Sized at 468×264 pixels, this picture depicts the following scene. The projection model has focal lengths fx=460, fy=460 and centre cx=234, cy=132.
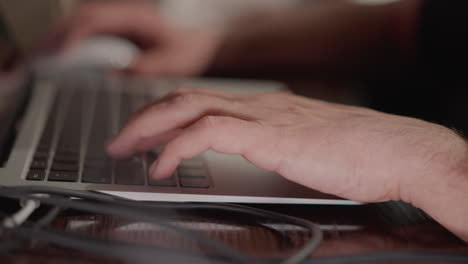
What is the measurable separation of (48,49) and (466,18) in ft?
2.76

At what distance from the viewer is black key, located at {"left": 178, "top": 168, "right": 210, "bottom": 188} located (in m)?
0.45

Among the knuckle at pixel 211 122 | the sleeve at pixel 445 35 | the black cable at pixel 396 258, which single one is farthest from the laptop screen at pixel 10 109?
the sleeve at pixel 445 35

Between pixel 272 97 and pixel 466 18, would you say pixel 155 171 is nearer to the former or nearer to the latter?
pixel 272 97

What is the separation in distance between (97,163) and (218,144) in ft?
0.43

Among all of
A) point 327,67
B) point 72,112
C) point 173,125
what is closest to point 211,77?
point 327,67

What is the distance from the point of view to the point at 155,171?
1.47 ft

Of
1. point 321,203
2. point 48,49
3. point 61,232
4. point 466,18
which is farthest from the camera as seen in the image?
point 48,49

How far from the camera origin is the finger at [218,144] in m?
0.45

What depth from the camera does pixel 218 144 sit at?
456 mm

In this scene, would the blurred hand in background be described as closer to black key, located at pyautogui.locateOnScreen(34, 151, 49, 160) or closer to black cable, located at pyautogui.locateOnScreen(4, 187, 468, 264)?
black key, located at pyautogui.locateOnScreen(34, 151, 49, 160)

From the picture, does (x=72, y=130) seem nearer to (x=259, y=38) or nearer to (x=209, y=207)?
(x=209, y=207)

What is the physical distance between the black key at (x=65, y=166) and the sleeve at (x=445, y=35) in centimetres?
71

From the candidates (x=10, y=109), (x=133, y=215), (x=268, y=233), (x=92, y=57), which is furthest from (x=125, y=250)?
(x=92, y=57)

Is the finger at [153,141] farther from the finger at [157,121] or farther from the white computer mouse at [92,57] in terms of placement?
the white computer mouse at [92,57]
